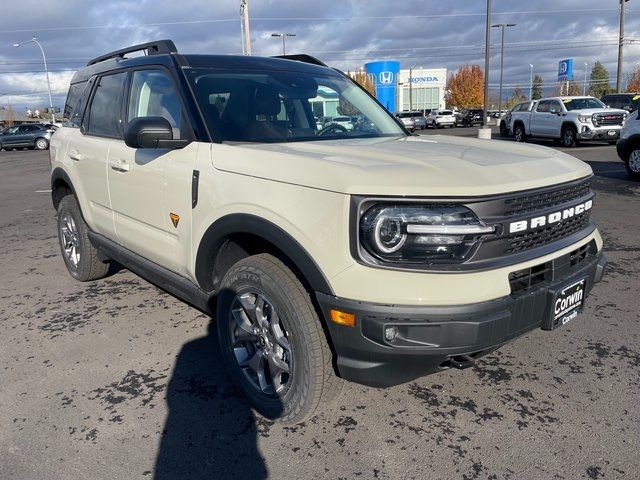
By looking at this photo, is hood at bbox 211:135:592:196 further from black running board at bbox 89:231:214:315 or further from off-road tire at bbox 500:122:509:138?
off-road tire at bbox 500:122:509:138

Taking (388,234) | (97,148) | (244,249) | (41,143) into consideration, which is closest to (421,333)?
(388,234)

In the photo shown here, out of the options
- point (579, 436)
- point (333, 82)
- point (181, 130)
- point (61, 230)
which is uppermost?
point (333, 82)

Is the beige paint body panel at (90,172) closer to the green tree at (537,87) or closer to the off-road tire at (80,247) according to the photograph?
the off-road tire at (80,247)

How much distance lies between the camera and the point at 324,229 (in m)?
2.30

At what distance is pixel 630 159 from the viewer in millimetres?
10719

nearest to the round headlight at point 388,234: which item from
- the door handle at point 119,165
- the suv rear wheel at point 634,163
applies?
the door handle at point 119,165

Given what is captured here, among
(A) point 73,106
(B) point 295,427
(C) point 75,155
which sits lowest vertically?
(B) point 295,427

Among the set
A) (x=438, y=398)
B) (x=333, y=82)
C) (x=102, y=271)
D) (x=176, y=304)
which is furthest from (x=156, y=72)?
(x=438, y=398)

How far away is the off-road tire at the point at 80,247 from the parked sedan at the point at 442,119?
147 feet

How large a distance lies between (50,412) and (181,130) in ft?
5.81

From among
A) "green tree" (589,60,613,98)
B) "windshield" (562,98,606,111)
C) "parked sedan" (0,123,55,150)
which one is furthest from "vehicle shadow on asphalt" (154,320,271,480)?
"green tree" (589,60,613,98)

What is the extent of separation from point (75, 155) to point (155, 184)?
67.8 inches

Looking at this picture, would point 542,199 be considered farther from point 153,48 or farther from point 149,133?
point 153,48

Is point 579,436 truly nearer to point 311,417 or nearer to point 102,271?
Answer: point 311,417
